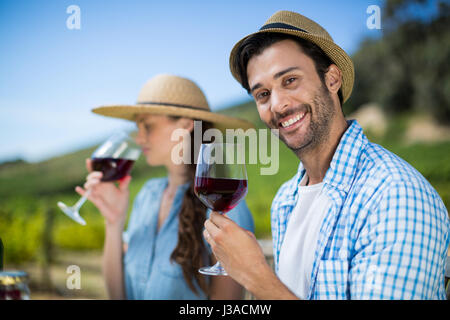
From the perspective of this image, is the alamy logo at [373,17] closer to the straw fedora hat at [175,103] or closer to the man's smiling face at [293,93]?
the man's smiling face at [293,93]

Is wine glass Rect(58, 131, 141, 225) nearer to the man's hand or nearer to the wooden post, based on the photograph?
the man's hand

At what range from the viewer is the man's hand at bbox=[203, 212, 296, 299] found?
1074 millimetres

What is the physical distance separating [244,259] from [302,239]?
46 cm

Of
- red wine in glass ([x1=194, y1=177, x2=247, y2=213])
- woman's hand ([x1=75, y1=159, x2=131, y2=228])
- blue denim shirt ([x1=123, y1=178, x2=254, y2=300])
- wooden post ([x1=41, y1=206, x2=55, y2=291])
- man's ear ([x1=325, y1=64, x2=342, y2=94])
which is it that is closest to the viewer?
red wine in glass ([x1=194, y1=177, x2=247, y2=213])

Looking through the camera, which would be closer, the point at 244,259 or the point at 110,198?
the point at 244,259

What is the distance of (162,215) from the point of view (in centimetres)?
232

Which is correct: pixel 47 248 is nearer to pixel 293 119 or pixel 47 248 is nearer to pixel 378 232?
pixel 293 119

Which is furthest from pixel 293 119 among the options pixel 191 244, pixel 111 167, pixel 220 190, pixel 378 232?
pixel 111 167

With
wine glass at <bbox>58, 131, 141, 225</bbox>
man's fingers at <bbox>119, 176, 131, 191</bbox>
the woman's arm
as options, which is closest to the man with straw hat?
wine glass at <bbox>58, 131, 141, 225</bbox>
